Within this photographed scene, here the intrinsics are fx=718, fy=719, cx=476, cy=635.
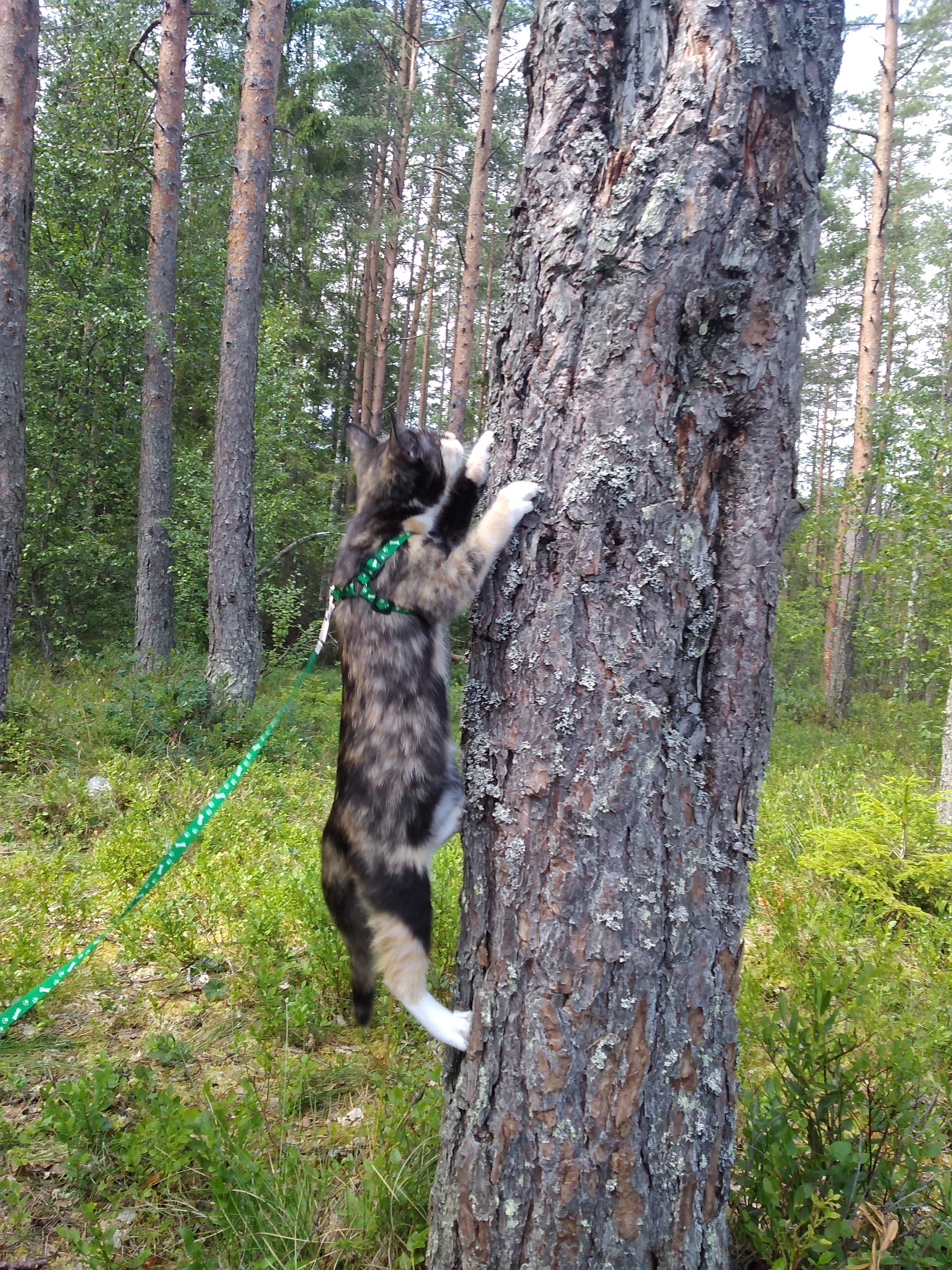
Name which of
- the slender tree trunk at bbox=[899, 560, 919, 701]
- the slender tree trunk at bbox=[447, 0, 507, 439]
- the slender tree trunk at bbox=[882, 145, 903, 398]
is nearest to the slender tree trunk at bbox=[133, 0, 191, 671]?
the slender tree trunk at bbox=[447, 0, 507, 439]

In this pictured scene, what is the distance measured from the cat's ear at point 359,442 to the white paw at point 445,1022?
2311mm

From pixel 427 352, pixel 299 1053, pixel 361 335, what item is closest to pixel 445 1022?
pixel 299 1053

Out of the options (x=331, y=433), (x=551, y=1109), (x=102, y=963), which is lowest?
(x=102, y=963)

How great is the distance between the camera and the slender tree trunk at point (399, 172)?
15.7m

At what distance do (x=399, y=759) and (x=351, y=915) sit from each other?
1.81 feet

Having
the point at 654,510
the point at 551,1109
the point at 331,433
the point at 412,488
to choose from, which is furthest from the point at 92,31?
the point at 551,1109

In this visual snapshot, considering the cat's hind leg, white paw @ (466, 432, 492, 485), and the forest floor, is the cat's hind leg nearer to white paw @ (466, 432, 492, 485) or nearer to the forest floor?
the forest floor

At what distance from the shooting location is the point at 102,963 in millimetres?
3719

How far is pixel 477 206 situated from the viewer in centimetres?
1212

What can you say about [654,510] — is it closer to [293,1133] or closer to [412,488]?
[412,488]

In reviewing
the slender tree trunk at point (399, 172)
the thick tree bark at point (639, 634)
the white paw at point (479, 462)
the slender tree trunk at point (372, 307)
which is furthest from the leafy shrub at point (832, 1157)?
the slender tree trunk at point (372, 307)

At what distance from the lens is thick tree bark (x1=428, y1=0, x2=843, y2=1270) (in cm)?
163

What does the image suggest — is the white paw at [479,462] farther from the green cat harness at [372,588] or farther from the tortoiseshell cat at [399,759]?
the green cat harness at [372,588]

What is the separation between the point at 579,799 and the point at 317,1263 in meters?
1.50
